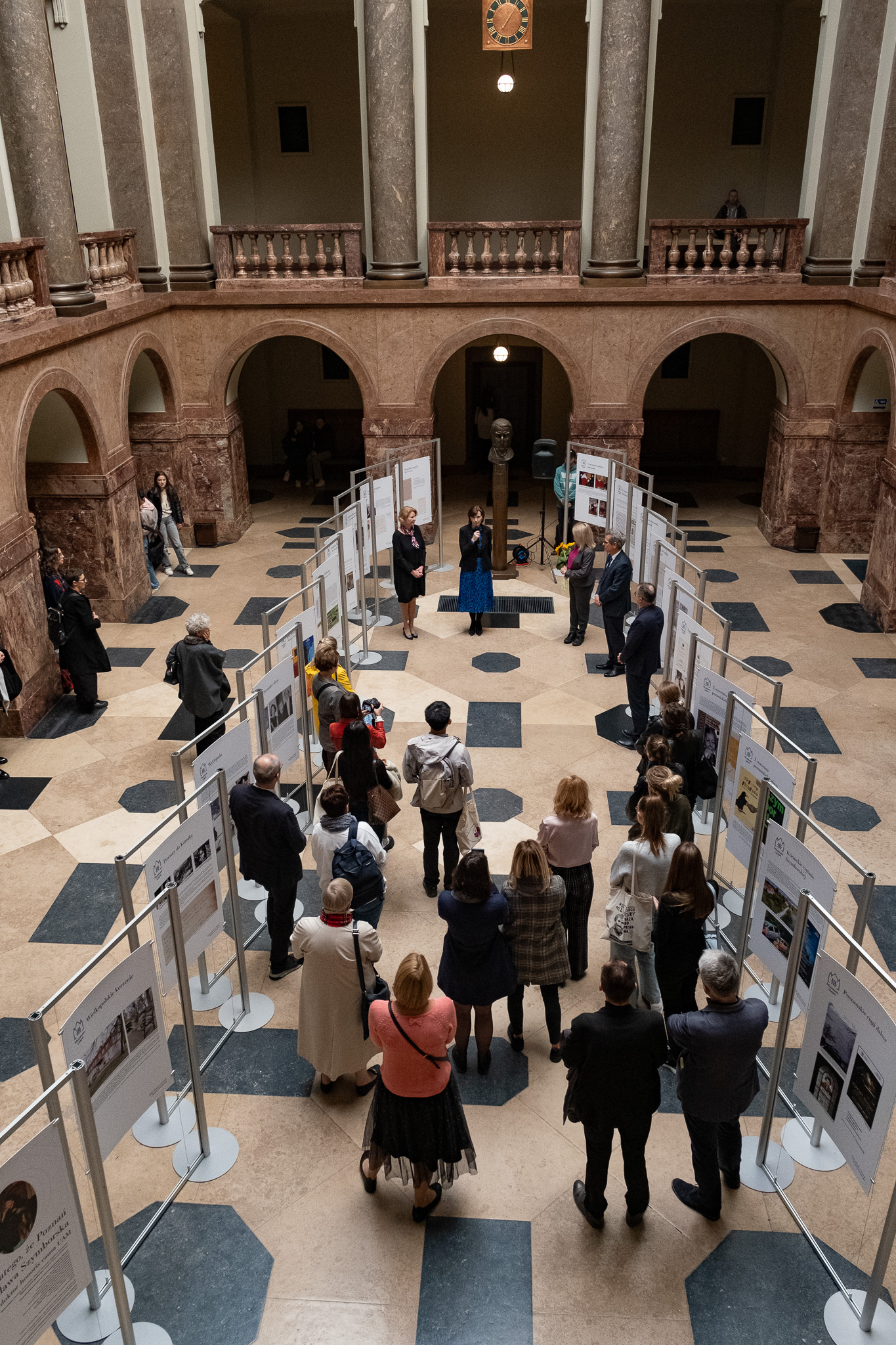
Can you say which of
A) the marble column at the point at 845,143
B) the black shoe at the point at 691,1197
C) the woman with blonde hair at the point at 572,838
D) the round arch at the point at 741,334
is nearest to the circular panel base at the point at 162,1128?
the woman with blonde hair at the point at 572,838

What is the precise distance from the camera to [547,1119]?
20.1 ft

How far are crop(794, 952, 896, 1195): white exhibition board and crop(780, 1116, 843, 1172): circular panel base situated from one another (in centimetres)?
89

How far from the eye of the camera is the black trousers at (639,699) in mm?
10070

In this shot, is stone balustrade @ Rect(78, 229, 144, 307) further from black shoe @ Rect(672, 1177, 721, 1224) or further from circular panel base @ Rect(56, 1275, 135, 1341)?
black shoe @ Rect(672, 1177, 721, 1224)

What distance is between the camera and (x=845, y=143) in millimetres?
14805

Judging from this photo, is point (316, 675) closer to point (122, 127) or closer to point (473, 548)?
point (473, 548)

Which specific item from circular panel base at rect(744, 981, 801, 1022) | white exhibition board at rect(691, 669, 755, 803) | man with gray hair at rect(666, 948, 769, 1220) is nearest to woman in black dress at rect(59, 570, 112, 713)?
white exhibition board at rect(691, 669, 755, 803)

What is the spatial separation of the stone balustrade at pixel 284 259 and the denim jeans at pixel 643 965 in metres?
12.0

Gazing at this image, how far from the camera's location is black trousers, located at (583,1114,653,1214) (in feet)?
16.8

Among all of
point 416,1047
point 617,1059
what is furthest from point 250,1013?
point 617,1059

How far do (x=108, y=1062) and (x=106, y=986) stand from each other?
1.22ft

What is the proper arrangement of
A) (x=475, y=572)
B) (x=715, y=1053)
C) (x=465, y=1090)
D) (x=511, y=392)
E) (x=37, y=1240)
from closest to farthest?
1. (x=37, y=1240)
2. (x=715, y=1053)
3. (x=465, y=1090)
4. (x=475, y=572)
5. (x=511, y=392)

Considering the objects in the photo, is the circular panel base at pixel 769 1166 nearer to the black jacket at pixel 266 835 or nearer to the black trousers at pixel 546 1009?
the black trousers at pixel 546 1009

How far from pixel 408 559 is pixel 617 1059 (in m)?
7.87
